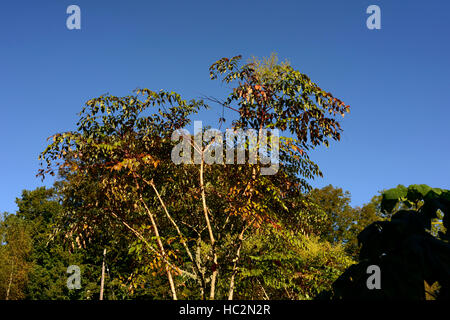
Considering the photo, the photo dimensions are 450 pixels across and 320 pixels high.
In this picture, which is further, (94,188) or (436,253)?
(94,188)

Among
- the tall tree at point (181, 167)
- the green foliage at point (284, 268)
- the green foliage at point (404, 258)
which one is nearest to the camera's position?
the green foliage at point (404, 258)

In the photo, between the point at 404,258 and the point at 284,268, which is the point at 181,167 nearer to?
the point at 284,268

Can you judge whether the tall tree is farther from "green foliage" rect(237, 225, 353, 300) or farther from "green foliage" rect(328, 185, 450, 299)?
"green foliage" rect(328, 185, 450, 299)

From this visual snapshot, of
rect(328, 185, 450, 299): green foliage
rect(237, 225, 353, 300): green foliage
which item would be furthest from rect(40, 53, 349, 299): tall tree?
rect(328, 185, 450, 299): green foliage

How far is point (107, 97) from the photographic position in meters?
6.96

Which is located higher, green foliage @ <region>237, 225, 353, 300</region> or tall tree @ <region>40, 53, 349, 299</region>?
tall tree @ <region>40, 53, 349, 299</region>

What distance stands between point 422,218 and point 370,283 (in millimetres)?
487

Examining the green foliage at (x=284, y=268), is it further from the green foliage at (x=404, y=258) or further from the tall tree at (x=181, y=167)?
the green foliage at (x=404, y=258)

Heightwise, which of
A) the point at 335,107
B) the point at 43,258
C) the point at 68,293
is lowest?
the point at 68,293

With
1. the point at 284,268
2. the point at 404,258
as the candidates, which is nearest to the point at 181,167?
the point at 284,268

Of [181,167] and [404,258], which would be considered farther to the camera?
[181,167]

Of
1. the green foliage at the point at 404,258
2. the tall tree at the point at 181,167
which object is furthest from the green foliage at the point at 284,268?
the green foliage at the point at 404,258
